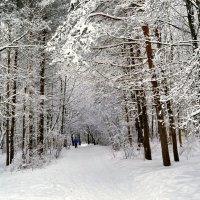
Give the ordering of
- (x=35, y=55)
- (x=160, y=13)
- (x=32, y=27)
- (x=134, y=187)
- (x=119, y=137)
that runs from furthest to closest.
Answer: (x=119, y=137), (x=35, y=55), (x=32, y=27), (x=134, y=187), (x=160, y=13)

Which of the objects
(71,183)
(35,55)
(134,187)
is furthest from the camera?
(35,55)

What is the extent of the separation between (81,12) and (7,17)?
7.66 m

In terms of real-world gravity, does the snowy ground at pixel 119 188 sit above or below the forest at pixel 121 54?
below

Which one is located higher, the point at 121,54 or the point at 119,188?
the point at 121,54

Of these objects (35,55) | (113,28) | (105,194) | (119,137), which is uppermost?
(35,55)

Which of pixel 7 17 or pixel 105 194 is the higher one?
pixel 7 17

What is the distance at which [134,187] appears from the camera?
9375mm

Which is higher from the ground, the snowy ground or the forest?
the forest

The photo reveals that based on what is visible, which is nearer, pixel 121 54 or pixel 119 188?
pixel 119 188

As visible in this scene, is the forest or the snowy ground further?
the snowy ground

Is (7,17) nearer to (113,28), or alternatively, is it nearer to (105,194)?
(113,28)

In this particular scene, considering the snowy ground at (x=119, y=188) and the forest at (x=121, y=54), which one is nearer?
the forest at (x=121, y=54)

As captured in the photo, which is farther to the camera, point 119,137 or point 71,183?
point 119,137

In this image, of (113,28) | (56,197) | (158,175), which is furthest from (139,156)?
(56,197)
